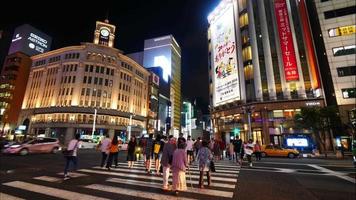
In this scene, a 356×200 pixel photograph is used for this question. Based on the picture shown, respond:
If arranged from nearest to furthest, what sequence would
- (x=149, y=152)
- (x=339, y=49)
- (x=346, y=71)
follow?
(x=149, y=152) < (x=346, y=71) < (x=339, y=49)

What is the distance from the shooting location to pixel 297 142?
1171 inches

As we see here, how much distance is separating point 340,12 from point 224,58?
73.5 feet

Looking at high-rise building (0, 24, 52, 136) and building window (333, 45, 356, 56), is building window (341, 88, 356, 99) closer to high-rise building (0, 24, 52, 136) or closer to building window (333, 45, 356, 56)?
building window (333, 45, 356, 56)

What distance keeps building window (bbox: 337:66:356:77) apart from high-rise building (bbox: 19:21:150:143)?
51962 mm

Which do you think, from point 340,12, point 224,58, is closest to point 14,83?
point 224,58

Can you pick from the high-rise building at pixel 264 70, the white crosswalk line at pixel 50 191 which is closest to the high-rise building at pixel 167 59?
the high-rise building at pixel 264 70

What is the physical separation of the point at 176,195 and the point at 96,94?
193 ft

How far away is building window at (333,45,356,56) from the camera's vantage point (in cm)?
3303

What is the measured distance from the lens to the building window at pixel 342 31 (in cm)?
3397

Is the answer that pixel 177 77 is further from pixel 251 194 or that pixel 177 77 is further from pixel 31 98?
pixel 251 194

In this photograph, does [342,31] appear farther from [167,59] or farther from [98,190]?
[167,59]

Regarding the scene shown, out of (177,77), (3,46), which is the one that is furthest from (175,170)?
(177,77)

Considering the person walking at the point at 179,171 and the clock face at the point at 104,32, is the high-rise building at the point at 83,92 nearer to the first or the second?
the clock face at the point at 104,32

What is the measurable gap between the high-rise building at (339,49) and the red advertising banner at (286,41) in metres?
4.63
